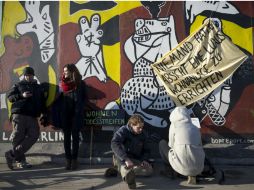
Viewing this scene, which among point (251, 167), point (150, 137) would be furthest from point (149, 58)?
point (251, 167)

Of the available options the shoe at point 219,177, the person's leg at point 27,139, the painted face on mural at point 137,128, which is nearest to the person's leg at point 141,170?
the painted face on mural at point 137,128

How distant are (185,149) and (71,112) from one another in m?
2.32

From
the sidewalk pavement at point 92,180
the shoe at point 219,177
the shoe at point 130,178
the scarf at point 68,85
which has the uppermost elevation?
the scarf at point 68,85

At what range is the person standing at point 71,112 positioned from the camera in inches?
274

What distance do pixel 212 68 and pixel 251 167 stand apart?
1.98 meters

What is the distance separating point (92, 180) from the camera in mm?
6301

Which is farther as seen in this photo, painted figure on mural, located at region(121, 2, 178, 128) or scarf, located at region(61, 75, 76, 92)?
painted figure on mural, located at region(121, 2, 178, 128)

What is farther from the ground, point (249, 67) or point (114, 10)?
point (114, 10)

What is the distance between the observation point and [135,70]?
7844mm

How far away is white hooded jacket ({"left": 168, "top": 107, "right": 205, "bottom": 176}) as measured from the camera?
5.82 metres

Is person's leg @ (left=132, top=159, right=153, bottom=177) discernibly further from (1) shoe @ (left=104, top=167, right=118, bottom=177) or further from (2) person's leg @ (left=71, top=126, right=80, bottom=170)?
(2) person's leg @ (left=71, top=126, right=80, bottom=170)

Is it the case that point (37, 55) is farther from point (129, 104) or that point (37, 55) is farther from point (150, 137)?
point (150, 137)

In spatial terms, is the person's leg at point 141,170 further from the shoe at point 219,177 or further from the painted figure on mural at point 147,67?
the painted figure on mural at point 147,67

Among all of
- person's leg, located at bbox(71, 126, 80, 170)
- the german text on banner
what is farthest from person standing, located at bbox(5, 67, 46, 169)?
the german text on banner
